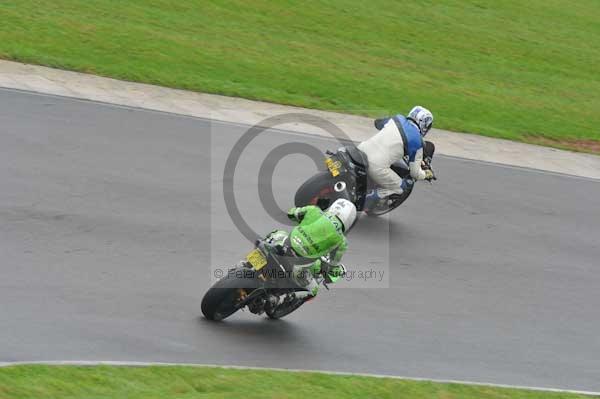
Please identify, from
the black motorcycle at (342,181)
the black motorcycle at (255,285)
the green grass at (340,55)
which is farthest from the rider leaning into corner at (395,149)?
the green grass at (340,55)

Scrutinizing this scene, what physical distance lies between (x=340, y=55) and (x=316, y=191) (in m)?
11.2

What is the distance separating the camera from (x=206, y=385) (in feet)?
28.6

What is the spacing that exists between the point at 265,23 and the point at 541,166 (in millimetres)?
9771

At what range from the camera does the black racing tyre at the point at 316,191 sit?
46.2ft

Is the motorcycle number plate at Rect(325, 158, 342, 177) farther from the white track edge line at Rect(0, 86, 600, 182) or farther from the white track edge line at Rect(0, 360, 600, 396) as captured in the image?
the white track edge line at Rect(0, 360, 600, 396)

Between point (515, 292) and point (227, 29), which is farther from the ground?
point (227, 29)

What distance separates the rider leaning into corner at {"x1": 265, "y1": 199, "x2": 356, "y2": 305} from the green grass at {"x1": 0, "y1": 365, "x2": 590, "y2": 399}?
3.87ft

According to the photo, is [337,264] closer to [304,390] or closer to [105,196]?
[304,390]

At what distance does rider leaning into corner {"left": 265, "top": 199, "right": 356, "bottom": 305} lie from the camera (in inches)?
391

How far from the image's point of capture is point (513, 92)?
81.7 ft

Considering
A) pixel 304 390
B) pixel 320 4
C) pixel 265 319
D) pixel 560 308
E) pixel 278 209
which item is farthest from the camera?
pixel 320 4

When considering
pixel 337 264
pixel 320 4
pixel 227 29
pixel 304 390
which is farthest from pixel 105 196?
pixel 320 4

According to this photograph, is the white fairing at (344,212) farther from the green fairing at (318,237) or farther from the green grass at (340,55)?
the green grass at (340,55)

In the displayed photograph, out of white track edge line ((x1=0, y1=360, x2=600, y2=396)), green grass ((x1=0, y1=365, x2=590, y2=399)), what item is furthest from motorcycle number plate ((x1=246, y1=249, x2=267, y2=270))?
green grass ((x1=0, y1=365, x2=590, y2=399))
